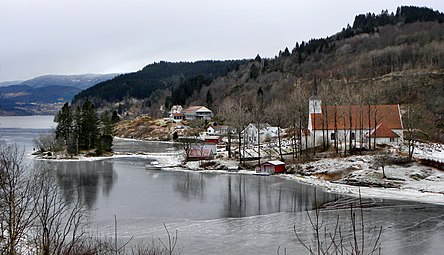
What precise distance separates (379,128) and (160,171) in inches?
782

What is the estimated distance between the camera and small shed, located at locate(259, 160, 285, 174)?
33.3 meters

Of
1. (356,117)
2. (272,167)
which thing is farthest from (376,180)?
(356,117)

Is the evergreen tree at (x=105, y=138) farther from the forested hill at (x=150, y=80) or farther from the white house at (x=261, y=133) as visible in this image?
the forested hill at (x=150, y=80)

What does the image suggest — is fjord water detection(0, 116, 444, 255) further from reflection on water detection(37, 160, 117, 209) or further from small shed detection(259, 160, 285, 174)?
small shed detection(259, 160, 285, 174)

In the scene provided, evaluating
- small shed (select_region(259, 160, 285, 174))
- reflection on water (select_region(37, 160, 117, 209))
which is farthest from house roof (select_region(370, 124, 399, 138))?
reflection on water (select_region(37, 160, 117, 209))

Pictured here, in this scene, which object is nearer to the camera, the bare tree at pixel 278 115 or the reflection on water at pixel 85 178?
the reflection on water at pixel 85 178

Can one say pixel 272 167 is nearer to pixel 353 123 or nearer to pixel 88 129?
pixel 353 123

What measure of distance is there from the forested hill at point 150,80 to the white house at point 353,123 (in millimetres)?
90747

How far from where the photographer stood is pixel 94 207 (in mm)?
21750

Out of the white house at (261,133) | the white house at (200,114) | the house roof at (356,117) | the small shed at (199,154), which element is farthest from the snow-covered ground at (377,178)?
the white house at (200,114)

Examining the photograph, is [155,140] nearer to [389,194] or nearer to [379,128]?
[379,128]

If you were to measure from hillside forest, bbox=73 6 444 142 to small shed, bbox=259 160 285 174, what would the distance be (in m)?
7.82

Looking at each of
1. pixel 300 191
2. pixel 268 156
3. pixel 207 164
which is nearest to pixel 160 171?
pixel 207 164

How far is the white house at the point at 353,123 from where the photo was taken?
127ft
